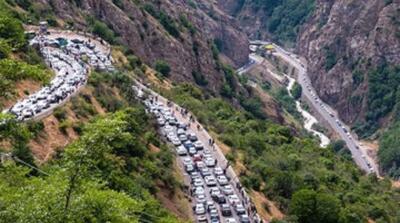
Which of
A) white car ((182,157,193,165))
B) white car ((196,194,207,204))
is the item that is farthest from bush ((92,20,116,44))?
white car ((196,194,207,204))

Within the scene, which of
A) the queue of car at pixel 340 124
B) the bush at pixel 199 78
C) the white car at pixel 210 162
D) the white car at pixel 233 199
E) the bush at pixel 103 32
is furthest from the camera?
the queue of car at pixel 340 124

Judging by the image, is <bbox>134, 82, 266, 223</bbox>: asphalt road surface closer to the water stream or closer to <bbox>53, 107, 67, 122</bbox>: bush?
<bbox>53, 107, 67, 122</bbox>: bush

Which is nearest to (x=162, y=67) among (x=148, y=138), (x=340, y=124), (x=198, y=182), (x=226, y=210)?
(x=148, y=138)

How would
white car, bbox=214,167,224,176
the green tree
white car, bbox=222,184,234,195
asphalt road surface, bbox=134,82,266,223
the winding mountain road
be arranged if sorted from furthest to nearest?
the winding mountain road → white car, bbox=214,167,224,176 → white car, bbox=222,184,234,195 → the green tree → asphalt road surface, bbox=134,82,266,223

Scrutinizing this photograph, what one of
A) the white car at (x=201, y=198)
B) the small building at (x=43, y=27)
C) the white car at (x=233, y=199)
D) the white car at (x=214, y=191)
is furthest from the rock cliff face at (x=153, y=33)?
the white car at (x=233, y=199)

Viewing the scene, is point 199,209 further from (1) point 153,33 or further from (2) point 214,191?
(1) point 153,33

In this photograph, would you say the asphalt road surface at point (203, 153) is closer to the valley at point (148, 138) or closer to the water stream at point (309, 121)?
the valley at point (148, 138)

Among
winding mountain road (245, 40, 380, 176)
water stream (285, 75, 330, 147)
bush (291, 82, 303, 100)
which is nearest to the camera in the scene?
winding mountain road (245, 40, 380, 176)
